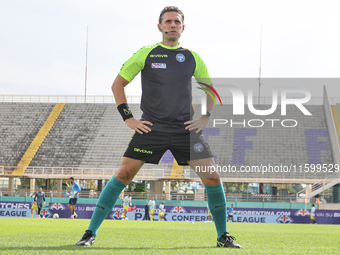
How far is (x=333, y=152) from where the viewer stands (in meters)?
35.8

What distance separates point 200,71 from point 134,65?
0.77 metres

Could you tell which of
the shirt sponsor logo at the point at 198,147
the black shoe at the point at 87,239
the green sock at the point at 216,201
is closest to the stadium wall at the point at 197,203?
the green sock at the point at 216,201

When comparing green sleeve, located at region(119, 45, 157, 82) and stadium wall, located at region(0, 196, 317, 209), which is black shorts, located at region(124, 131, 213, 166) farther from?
stadium wall, located at region(0, 196, 317, 209)

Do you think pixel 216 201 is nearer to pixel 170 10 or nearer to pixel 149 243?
pixel 149 243

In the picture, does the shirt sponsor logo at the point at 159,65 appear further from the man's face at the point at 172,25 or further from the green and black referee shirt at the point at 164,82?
the man's face at the point at 172,25

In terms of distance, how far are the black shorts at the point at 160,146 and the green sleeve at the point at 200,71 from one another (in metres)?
0.75

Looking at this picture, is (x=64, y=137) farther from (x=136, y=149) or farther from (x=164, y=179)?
(x=136, y=149)

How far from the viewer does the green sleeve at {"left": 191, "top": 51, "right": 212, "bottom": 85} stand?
15.8 ft

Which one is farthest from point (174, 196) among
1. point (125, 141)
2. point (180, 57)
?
point (180, 57)

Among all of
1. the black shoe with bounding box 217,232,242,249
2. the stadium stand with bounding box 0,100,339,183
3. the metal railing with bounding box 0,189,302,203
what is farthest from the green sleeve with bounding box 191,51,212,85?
the stadium stand with bounding box 0,100,339,183

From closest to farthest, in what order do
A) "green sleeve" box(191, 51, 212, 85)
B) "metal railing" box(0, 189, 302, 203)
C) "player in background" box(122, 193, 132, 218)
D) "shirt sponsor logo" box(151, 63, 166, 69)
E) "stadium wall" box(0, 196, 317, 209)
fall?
"shirt sponsor logo" box(151, 63, 166, 69) < "green sleeve" box(191, 51, 212, 85) < "player in background" box(122, 193, 132, 218) < "stadium wall" box(0, 196, 317, 209) < "metal railing" box(0, 189, 302, 203)

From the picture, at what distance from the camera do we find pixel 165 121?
451 centimetres

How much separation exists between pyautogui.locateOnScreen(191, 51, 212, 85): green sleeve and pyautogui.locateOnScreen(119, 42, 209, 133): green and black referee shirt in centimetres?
8

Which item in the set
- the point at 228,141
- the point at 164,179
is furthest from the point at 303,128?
the point at 164,179
